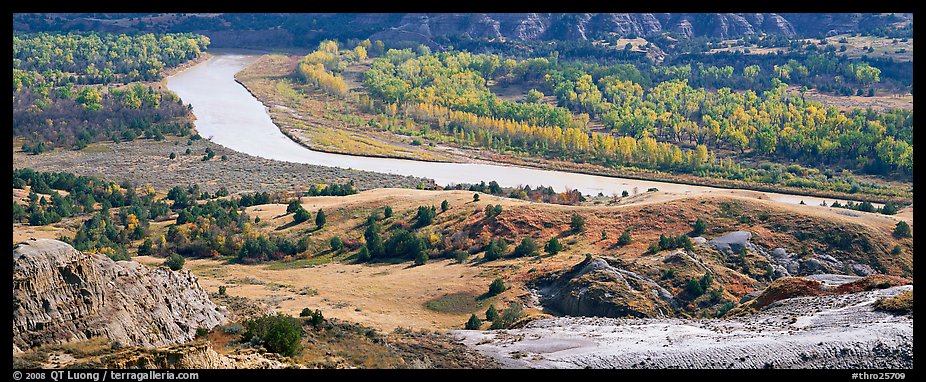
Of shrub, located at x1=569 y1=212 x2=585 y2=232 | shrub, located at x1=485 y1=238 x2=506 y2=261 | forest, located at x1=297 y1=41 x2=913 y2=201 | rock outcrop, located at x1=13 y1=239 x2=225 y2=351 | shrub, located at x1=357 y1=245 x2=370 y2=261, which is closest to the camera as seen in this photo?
rock outcrop, located at x1=13 y1=239 x2=225 y2=351

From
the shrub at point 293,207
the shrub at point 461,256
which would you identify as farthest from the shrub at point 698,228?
the shrub at point 293,207

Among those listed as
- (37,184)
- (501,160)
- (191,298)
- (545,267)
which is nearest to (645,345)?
(191,298)

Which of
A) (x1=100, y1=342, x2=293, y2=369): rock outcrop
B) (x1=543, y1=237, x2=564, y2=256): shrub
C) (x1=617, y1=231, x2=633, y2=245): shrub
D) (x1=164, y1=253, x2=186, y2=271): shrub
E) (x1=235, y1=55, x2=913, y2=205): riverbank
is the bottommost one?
(x1=235, y1=55, x2=913, y2=205): riverbank

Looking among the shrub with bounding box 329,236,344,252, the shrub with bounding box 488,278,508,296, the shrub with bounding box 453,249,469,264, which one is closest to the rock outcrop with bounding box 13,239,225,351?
the shrub with bounding box 488,278,508,296

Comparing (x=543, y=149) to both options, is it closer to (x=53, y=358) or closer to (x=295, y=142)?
(x=295, y=142)

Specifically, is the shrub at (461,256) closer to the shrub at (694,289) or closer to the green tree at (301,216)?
the shrub at (694,289)

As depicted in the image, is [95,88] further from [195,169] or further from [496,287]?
[496,287]

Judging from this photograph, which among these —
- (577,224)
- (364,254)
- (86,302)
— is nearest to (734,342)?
(86,302)

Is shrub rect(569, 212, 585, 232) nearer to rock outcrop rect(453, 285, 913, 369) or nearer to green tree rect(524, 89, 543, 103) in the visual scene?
rock outcrop rect(453, 285, 913, 369)
